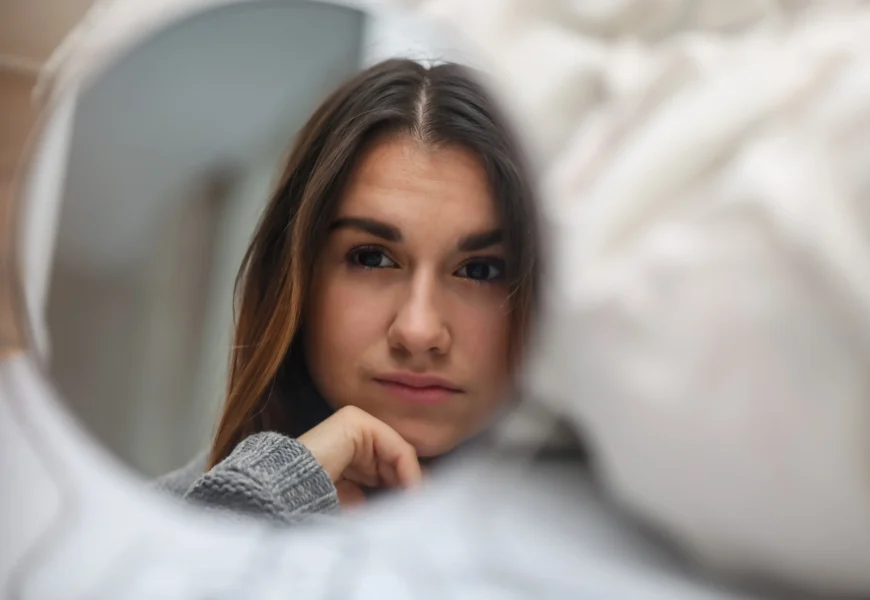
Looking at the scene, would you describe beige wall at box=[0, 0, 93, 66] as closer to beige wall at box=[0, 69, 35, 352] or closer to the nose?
beige wall at box=[0, 69, 35, 352]

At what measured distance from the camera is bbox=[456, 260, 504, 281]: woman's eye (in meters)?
0.31

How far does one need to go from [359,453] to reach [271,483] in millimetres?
38

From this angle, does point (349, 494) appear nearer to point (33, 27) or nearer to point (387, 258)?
point (387, 258)

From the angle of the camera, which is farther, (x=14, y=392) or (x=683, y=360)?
(x=14, y=392)

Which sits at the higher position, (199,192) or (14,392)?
(199,192)

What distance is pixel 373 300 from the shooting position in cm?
31

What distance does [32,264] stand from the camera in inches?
14.1

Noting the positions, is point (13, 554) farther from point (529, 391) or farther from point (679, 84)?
point (679, 84)

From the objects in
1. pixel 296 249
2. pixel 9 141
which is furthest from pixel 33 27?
pixel 296 249

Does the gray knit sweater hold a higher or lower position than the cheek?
lower

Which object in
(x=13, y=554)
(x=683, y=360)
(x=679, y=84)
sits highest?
(x=679, y=84)

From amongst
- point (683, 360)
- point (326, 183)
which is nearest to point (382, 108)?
point (326, 183)

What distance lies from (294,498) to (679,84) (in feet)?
0.78

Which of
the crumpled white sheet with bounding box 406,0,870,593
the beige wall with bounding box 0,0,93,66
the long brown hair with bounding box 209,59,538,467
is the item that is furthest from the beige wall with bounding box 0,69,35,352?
the crumpled white sheet with bounding box 406,0,870,593
